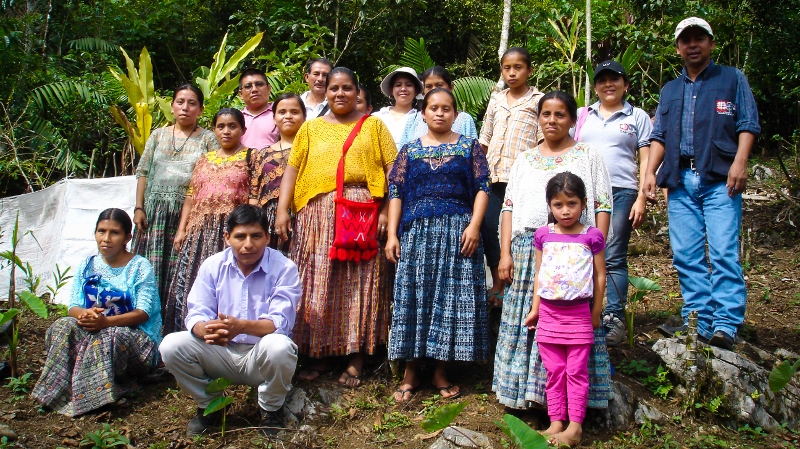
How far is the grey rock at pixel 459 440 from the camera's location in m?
3.18

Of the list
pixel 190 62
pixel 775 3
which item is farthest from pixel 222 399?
pixel 190 62

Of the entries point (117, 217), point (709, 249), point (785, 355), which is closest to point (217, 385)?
point (117, 217)

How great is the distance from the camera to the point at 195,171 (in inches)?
171

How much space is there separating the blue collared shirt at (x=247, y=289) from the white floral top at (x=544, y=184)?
129cm

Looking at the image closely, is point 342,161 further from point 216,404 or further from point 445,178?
point 216,404

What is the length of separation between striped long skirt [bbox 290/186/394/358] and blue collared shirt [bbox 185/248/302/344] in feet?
1.09

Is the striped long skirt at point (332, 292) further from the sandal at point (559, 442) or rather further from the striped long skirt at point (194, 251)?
the sandal at point (559, 442)

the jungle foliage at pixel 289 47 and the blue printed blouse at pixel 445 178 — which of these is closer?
the blue printed blouse at pixel 445 178

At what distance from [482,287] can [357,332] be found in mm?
804

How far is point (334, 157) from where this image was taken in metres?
3.90

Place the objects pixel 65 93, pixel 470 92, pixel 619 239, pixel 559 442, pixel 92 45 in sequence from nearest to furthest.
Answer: pixel 559 442, pixel 619 239, pixel 65 93, pixel 470 92, pixel 92 45

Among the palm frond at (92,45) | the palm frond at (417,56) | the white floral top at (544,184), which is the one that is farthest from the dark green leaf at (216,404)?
the palm frond at (92,45)

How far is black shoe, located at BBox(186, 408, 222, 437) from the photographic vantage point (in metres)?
3.36

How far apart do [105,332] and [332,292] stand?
1.33m
